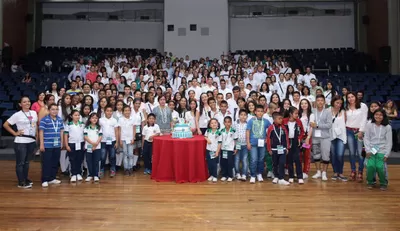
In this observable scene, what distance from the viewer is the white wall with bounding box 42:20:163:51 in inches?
802

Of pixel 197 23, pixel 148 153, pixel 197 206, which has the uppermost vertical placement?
pixel 197 23

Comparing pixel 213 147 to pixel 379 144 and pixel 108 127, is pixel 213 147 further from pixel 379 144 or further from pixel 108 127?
pixel 379 144

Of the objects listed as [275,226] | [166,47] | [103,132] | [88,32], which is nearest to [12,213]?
[103,132]

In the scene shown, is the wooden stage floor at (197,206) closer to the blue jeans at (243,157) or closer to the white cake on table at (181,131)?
the blue jeans at (243,157)

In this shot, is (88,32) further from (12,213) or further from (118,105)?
(12,213)

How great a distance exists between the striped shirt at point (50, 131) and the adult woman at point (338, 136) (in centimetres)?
494

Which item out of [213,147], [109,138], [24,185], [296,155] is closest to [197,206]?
[213,147]

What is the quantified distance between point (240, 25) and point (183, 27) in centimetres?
359

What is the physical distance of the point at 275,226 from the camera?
4.16 m

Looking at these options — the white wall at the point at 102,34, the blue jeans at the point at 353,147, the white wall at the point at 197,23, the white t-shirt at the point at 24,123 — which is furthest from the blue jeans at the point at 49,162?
the white wall at the point at 102,34

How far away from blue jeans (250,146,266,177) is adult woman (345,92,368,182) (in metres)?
1.61

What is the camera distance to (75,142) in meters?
6.32

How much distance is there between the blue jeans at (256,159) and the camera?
21.0ft

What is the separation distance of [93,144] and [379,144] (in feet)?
16.3
